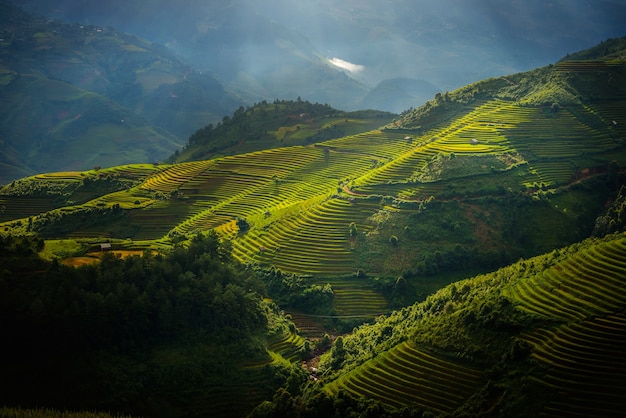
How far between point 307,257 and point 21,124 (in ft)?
513

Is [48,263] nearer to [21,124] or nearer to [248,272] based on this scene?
[248,272]

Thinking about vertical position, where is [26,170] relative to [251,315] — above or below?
above

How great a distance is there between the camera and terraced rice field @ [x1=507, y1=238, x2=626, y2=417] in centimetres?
3067

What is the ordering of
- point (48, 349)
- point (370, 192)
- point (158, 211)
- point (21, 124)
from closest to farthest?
point (48, 349)
point (370, 192)
point (158, 211)
point (21, 124)

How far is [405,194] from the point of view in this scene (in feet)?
216

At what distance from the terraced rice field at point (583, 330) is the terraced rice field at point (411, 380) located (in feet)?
14.4

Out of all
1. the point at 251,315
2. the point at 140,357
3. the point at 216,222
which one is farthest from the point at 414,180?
the point at 140,357

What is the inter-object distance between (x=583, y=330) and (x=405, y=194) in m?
33.0

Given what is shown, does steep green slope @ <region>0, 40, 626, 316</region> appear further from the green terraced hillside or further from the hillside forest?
the green terraced hillside

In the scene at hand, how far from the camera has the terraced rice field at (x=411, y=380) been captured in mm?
34469

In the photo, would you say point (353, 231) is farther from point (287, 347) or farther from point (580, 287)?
point (580, 287)

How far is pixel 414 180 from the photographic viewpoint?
67375 mm

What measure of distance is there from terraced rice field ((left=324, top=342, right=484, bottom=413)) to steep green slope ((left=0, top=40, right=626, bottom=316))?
16.3 metres

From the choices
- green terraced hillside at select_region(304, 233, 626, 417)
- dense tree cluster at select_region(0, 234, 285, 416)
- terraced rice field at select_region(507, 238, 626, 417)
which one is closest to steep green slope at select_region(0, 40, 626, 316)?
dense tree cluster at select_region(0, 234, 285, 416)
